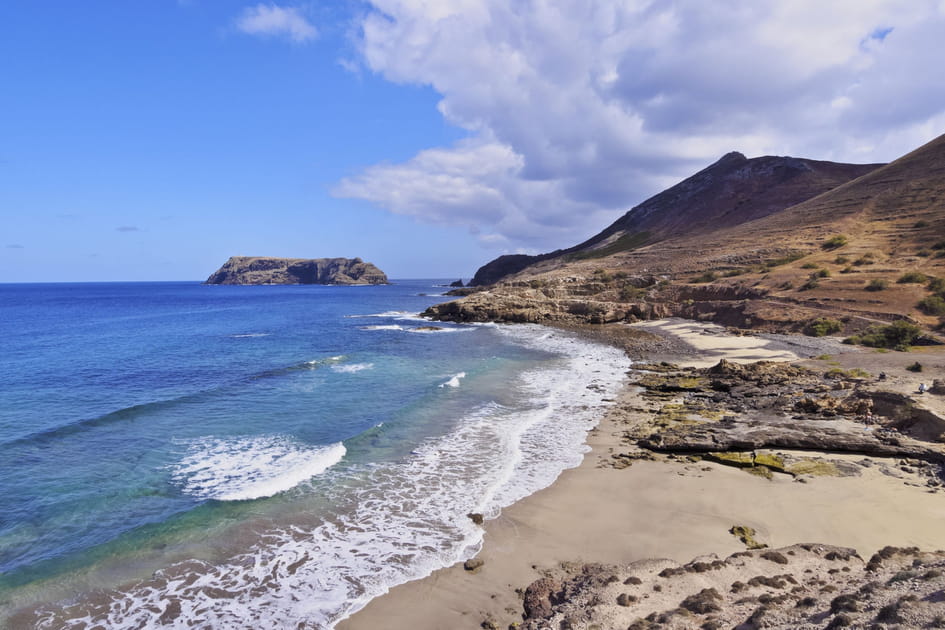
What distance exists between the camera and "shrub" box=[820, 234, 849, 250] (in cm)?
4816

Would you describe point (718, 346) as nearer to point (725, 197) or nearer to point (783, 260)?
point (783, 260)

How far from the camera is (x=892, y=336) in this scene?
89.4 feet

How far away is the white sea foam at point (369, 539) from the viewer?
8.28m

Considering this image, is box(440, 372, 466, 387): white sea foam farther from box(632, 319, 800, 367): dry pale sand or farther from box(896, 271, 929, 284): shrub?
box(896, 271, 929, 284): shrub

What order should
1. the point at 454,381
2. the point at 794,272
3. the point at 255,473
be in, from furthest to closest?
1. the point at 794,272
2. the point at 454,381
3. the point at 255,473

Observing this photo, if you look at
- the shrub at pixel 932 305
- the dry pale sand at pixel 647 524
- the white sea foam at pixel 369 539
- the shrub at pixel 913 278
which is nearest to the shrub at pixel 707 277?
the shrub at pixel 913 278

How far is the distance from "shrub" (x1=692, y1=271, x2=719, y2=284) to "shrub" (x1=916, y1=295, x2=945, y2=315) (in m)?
20.8

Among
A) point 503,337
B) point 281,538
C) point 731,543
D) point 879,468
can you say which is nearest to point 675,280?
point 503,337

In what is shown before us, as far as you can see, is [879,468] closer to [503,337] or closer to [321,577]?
[321,577]

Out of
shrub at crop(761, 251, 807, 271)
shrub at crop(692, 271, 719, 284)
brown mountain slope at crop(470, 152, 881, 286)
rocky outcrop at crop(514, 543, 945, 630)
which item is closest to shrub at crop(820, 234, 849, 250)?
shrub at crop(761, 251, 807, 271)

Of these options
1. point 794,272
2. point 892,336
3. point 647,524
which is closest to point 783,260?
point 794,272

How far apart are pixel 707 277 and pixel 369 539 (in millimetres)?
51013

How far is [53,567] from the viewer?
9578mm

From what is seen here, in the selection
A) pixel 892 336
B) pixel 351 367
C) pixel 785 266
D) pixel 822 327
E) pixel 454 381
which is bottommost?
pixel 454 381
